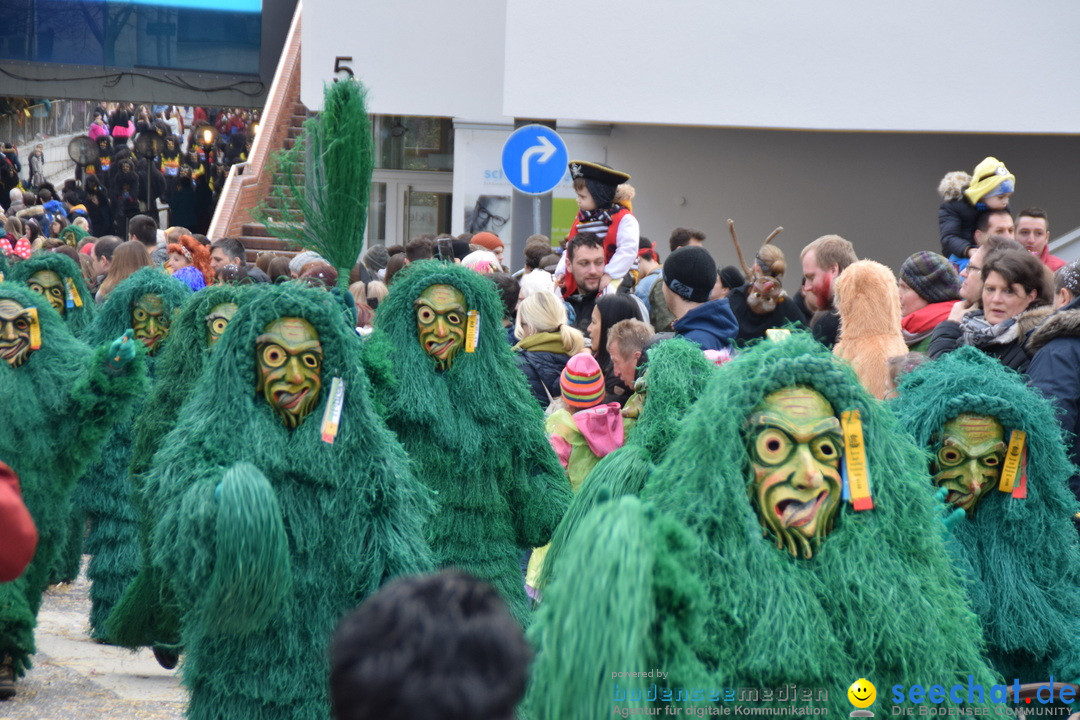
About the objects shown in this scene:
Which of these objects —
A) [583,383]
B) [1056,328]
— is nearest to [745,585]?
[1056,328]

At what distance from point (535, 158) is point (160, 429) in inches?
170

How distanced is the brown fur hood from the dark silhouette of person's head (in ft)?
11.3

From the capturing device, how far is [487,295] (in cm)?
509

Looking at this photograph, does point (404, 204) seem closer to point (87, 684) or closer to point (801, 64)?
point (801, 64)

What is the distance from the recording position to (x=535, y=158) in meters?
9.11

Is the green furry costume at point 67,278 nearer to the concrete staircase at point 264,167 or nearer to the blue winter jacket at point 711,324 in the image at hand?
the blue winter jacket at point 711,324

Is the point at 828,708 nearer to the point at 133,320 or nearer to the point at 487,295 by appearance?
the point at 487,295

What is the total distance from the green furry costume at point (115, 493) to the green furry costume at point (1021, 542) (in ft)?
14.7

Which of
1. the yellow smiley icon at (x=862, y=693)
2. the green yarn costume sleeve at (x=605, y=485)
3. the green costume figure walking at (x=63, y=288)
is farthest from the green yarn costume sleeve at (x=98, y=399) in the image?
the yellow smiley icon at (x=862, y=693)

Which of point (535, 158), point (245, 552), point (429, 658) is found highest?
point (535, 158)

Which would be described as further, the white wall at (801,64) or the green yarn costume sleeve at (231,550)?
the white wall at (801,64)

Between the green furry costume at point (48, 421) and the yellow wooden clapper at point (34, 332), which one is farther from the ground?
the yellow wooden clapper at point (34, 332)

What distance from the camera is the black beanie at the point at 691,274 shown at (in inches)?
224

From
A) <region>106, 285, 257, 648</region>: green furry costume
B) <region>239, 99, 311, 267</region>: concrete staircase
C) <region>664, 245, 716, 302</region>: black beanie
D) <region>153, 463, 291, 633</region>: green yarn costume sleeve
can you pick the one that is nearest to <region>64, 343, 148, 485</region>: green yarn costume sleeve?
<region>106, 285, 257, 648</region>: green furry costume
